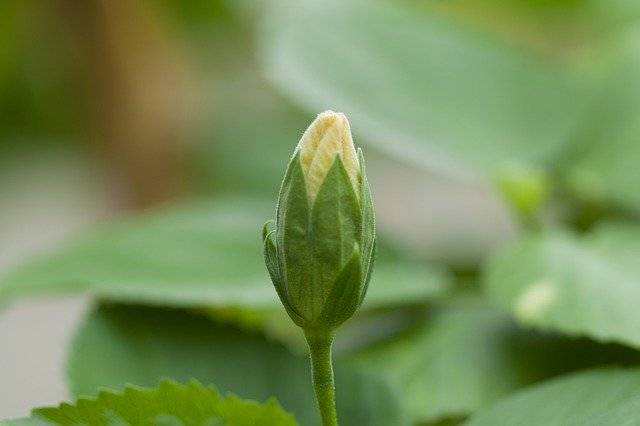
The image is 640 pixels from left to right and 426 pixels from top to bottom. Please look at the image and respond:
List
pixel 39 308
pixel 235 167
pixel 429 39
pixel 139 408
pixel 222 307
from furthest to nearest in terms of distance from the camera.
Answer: pixel 39 308
pixel 235 167
pixel 429 39
pixel 222 307
pixel 139 408

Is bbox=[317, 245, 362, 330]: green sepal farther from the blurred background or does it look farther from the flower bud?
the blurred background

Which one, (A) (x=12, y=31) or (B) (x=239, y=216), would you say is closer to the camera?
(B) (x=239, y=216)

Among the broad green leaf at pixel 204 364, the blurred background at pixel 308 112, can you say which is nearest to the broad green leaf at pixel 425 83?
the blurred background at pixel 308 112

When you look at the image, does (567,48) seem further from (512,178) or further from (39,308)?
(39,308)

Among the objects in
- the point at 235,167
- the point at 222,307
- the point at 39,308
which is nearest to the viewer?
the point at 222,307

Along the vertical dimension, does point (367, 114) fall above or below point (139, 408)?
above

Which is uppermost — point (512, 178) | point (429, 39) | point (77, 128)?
point (77, 128)

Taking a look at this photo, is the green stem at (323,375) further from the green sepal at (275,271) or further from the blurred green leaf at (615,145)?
the blurred green leaf at (615,145)

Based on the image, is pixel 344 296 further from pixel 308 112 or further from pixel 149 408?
pixel 308 112

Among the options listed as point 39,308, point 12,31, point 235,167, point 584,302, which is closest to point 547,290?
point 584,302
